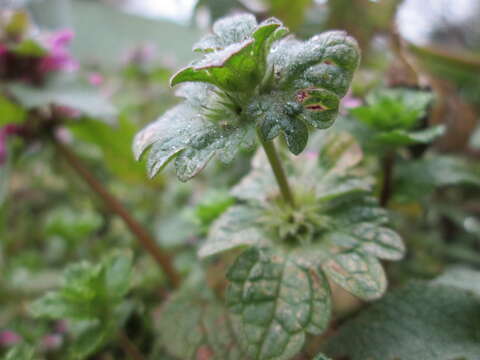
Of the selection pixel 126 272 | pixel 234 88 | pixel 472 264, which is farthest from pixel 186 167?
pixel 472 264

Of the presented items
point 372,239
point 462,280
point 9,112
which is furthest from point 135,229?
point 462,280

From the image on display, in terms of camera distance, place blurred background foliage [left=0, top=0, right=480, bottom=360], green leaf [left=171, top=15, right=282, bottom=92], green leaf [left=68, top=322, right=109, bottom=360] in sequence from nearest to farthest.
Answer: green leaf [left=171, top=15, right=282, bottom=92] → green leaf [left=68, top=322, right=109, bottom=360] → blurred background foliage [left=0, top=0, right=480, bottom=360]

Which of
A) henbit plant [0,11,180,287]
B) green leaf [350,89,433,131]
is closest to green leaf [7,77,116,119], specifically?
henbit plant [0,11,180,287]

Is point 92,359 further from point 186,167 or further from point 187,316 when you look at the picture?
point 186,167

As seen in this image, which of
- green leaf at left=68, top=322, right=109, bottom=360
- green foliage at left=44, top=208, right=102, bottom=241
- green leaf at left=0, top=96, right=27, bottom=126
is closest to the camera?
green leaf at left=68, top=322, right=109, bottom=360

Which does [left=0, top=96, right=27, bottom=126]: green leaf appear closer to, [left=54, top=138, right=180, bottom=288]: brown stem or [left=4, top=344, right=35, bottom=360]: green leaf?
[left=54, top=138, right=180, bottom=288]: brown stem

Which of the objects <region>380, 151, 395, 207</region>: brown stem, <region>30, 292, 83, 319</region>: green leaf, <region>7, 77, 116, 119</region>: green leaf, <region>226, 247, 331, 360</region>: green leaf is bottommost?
<region>380, 151, 395, 207</region>: brown stem
